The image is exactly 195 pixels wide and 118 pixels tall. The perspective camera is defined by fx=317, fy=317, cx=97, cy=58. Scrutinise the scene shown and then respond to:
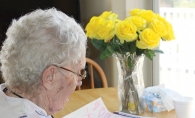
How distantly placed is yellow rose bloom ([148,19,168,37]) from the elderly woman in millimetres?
392

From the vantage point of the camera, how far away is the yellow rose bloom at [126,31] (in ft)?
4.26

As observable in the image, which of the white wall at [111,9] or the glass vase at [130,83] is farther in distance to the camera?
the white wall at [111,9]

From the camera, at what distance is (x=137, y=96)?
56.7 inches

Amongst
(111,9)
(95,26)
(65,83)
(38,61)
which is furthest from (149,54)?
(111,9)

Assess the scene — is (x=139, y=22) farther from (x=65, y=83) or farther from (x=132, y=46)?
(x=65, y=83)

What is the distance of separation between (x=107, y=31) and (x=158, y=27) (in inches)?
8.4

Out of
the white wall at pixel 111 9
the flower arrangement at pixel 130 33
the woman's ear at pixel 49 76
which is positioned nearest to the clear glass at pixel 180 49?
the white wall at pixel 111 9

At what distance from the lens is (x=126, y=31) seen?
1.30 metres

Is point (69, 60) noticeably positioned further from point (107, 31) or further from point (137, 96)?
point (137, 96)

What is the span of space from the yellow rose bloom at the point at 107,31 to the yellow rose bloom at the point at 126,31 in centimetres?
3

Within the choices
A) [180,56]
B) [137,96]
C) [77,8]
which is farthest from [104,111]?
[77,8]

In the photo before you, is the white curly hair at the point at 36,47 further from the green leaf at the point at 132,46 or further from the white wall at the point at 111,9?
the white wall at the point at 111,9

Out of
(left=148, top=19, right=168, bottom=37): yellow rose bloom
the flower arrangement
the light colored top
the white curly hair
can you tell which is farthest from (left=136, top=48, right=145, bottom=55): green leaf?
the light colored top

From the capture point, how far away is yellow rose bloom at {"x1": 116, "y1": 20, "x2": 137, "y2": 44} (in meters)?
1.30
